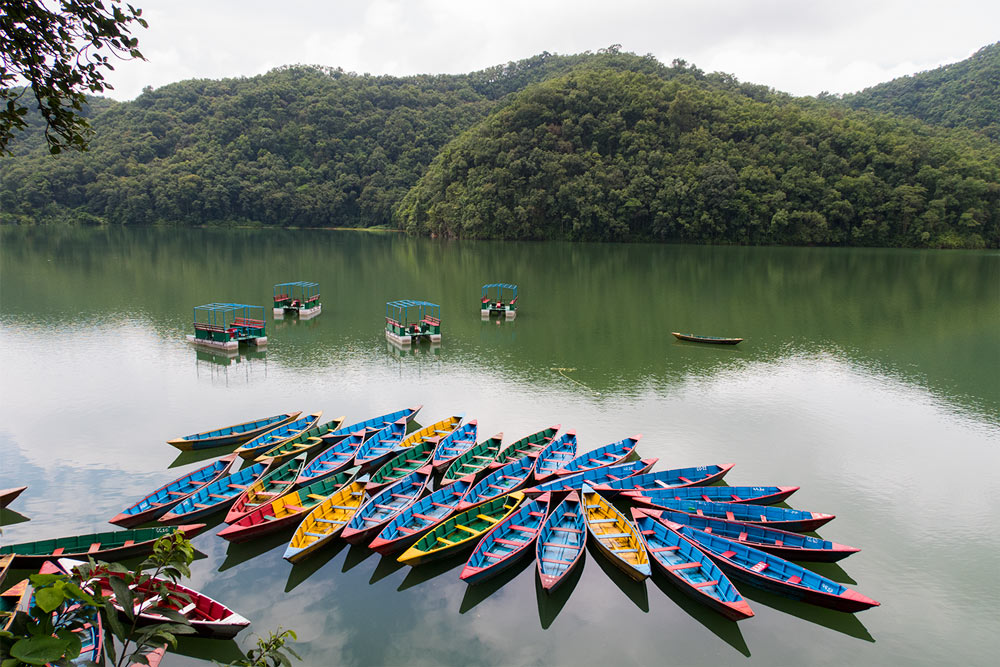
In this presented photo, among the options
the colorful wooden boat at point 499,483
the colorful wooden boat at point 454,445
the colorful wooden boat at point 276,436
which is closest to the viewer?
the colorful wooden boat at point 499,483

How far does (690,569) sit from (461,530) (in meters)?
4.18

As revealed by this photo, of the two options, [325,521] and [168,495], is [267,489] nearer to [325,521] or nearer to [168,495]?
[168,495]

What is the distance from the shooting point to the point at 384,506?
1317 cm

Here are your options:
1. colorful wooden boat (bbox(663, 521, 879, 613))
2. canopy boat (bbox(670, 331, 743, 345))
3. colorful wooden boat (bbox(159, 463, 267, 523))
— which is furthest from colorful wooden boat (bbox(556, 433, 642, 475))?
canopy boat (bbox(670, 331, 743, 345))

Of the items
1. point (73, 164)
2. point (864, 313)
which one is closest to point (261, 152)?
point (73, 164)

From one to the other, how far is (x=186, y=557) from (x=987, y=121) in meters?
127

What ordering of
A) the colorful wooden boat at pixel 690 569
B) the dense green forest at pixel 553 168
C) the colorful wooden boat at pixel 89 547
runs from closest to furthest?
the colorful wooden boat at pixel 690 569, the colorful wooden boat at pixel 89 547, the dense green forest at pixel 553 168

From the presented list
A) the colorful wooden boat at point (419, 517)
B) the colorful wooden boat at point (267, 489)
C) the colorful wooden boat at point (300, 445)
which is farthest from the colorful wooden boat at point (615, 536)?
the colorful wooden boat at point (300, 445)

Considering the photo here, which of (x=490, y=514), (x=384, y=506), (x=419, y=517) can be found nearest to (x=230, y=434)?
(x=384, y=506)

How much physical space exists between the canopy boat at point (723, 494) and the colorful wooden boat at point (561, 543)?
1417mm

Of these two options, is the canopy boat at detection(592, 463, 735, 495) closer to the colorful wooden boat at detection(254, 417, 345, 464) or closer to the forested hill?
the colorful wooden boat at detection(254, 417, 345, 464)

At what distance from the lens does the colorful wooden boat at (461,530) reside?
37.4 ft

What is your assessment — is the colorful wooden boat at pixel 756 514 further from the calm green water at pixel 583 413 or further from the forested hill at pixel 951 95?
the forested hill at pixel 951 95

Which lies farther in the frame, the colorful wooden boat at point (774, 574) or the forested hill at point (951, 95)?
the forested hill at point (951, 95)
